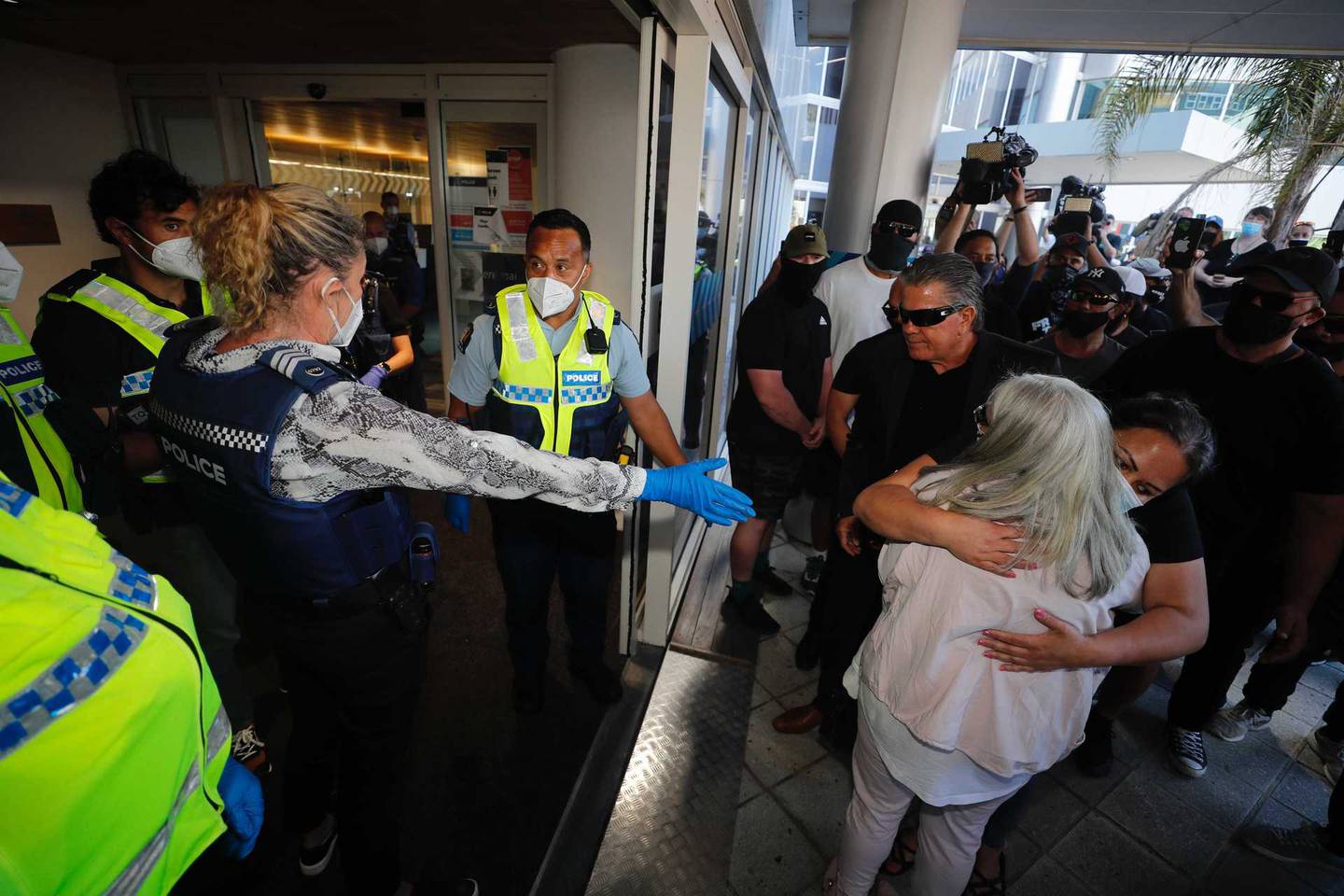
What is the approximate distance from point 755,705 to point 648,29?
2.61 metres

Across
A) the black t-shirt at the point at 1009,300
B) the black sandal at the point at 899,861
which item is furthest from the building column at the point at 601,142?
the black sandal at the point at 899,861

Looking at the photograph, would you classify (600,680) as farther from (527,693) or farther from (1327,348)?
(1327,348)

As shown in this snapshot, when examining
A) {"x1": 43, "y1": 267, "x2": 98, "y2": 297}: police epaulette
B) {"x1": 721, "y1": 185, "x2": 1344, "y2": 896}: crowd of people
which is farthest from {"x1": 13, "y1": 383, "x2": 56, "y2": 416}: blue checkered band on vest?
{"x1": 721, "y1": 185, "x2": 1344, "y2": 896}: crowd of people

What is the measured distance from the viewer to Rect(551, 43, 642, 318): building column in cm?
371

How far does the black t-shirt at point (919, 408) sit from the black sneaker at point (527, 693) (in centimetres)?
169

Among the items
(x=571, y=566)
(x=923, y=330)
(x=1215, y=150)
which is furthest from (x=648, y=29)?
(x=1215, y=150)

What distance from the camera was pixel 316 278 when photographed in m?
1.20

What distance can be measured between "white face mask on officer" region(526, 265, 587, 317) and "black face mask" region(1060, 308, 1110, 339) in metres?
2.25

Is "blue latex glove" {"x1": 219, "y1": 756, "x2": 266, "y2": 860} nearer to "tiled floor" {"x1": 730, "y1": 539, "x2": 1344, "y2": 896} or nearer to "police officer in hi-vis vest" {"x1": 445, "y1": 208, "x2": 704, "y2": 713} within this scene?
"police officer in hi-vis vest" {"x1": 445, "y1": 208, "x2": 704, "y2": 713}

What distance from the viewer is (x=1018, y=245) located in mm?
3553

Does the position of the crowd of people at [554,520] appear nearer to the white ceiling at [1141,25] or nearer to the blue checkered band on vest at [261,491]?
the blue checkered band on vest at [261,491]

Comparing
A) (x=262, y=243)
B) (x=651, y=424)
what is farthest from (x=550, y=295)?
(x=262, y=243)

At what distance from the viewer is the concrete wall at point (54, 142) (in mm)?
4492

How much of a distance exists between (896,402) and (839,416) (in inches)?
14.4
